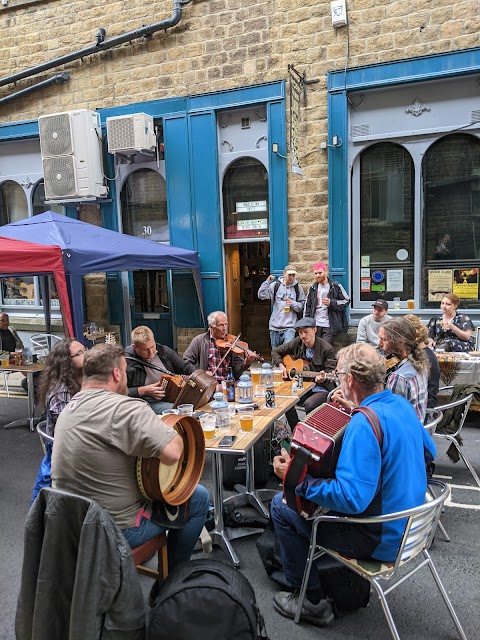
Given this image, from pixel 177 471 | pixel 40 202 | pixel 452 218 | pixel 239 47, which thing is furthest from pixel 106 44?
pixel 177 471

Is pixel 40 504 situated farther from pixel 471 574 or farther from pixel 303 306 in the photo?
pixel 303 306

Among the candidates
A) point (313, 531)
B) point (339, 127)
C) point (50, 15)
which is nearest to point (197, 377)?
point (313, 531)

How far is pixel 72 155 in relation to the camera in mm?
8703

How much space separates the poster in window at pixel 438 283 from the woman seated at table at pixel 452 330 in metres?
0.91

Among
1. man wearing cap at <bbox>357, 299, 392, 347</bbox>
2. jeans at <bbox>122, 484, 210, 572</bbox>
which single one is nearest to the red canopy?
jeans at <bbox>122, 484, 210, 572</bbox>

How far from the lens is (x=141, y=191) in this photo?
9.13m

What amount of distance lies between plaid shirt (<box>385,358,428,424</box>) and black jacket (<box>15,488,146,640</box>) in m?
2.12

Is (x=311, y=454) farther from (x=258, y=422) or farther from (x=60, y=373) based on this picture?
(x=60, y=373)

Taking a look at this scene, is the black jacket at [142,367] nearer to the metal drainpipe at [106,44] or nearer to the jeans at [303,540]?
the jeans at [303,540]

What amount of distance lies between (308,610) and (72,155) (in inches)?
320

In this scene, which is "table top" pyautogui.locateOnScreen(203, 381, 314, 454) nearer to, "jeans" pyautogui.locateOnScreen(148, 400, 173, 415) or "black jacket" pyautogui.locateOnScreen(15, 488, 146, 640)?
"jeans" pyautogui.locateOnScreen(148, 400, 173, 415)

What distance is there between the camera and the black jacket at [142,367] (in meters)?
4.75

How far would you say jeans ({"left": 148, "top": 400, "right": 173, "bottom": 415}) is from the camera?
4715 millimetres

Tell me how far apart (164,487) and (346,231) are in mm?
5779
